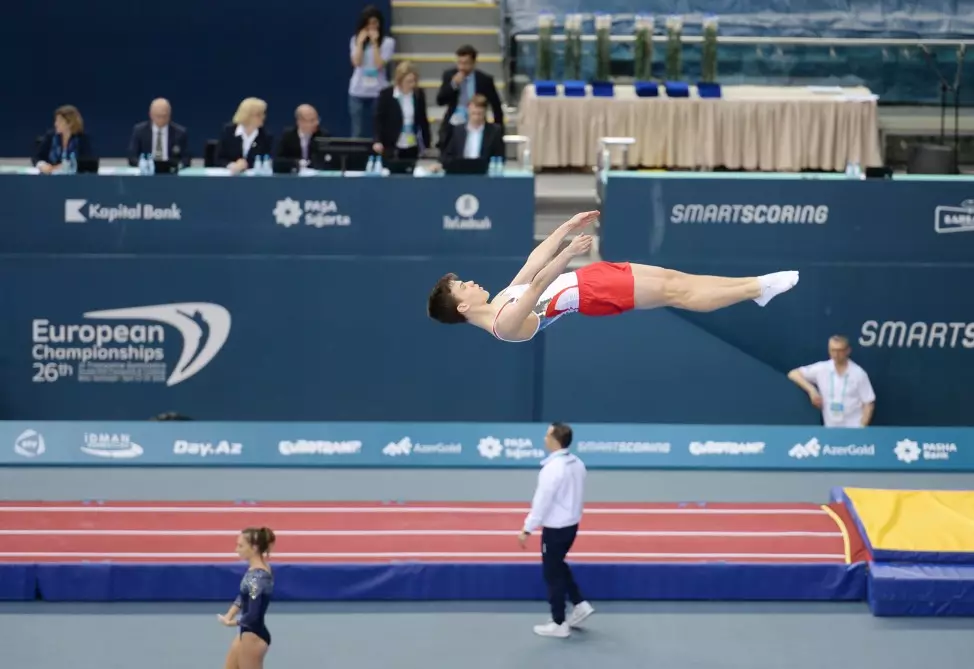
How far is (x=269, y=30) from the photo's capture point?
16516 millimetres

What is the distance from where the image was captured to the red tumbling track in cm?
1001

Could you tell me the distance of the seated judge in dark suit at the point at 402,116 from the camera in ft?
41.2

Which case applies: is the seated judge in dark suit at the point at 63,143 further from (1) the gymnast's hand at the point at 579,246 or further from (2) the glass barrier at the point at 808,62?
(1) the gymnast's hand at the point at 579,246

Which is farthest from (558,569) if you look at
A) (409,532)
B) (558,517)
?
(409,532)

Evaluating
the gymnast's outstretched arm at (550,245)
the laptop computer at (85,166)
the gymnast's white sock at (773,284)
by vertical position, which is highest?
the laptop computer at (85,166)

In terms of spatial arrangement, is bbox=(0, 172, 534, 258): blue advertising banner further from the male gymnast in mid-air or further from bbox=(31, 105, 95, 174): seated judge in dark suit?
the male gymnast in mid-air

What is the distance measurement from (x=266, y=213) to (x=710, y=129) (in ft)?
16.2

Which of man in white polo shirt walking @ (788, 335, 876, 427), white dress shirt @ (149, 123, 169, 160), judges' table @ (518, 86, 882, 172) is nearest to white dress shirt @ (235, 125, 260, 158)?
white dress shirt @ (149, 123, 169, 160)

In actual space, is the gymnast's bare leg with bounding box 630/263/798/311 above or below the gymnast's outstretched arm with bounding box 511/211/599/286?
below

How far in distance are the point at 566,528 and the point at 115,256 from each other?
16.1 feet

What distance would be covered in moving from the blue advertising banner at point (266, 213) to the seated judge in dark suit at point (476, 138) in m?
→ 0.49

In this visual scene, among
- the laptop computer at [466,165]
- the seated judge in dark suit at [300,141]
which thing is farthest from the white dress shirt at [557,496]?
the seated judge in dark suit at [300,141]

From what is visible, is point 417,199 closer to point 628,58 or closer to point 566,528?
point 566,528

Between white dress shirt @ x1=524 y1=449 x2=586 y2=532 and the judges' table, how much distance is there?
600cm
